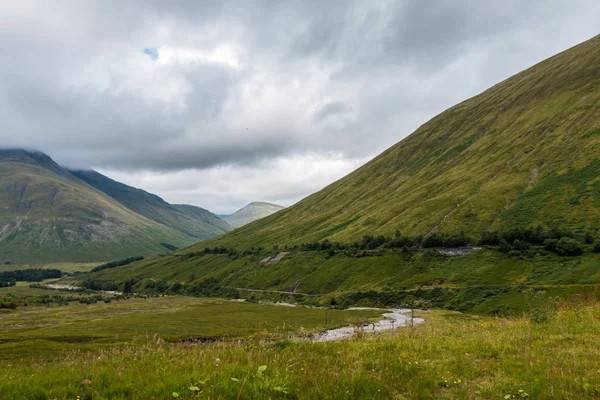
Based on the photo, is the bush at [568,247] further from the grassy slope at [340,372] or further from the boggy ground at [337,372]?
the boggy ground at [337,372]

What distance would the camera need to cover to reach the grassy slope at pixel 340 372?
27.1 feet

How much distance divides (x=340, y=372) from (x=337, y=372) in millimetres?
99

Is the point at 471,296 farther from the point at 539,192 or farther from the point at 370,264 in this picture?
the point at 539,192

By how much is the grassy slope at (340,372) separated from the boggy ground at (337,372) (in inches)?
1.1

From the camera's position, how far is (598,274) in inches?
3802

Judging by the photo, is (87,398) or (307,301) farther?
(307,301)

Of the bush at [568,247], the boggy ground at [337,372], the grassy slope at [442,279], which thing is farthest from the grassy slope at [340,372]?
the bush at [568,247]

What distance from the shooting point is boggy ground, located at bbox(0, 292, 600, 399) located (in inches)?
324

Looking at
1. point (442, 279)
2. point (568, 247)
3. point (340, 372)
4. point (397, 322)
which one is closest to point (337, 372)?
point (340, 372)

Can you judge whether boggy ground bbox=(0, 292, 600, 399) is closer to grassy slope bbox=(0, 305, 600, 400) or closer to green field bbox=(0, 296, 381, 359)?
grassy slope bbox=(0, 305, 600, 400)

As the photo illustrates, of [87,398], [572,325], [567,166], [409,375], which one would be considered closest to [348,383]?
[409,375]

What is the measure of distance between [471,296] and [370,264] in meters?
55.9

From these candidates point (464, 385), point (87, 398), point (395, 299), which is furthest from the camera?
point (395, 299)

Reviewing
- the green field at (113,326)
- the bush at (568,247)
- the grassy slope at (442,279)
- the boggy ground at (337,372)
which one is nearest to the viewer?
the boggy ground at (337,372)
